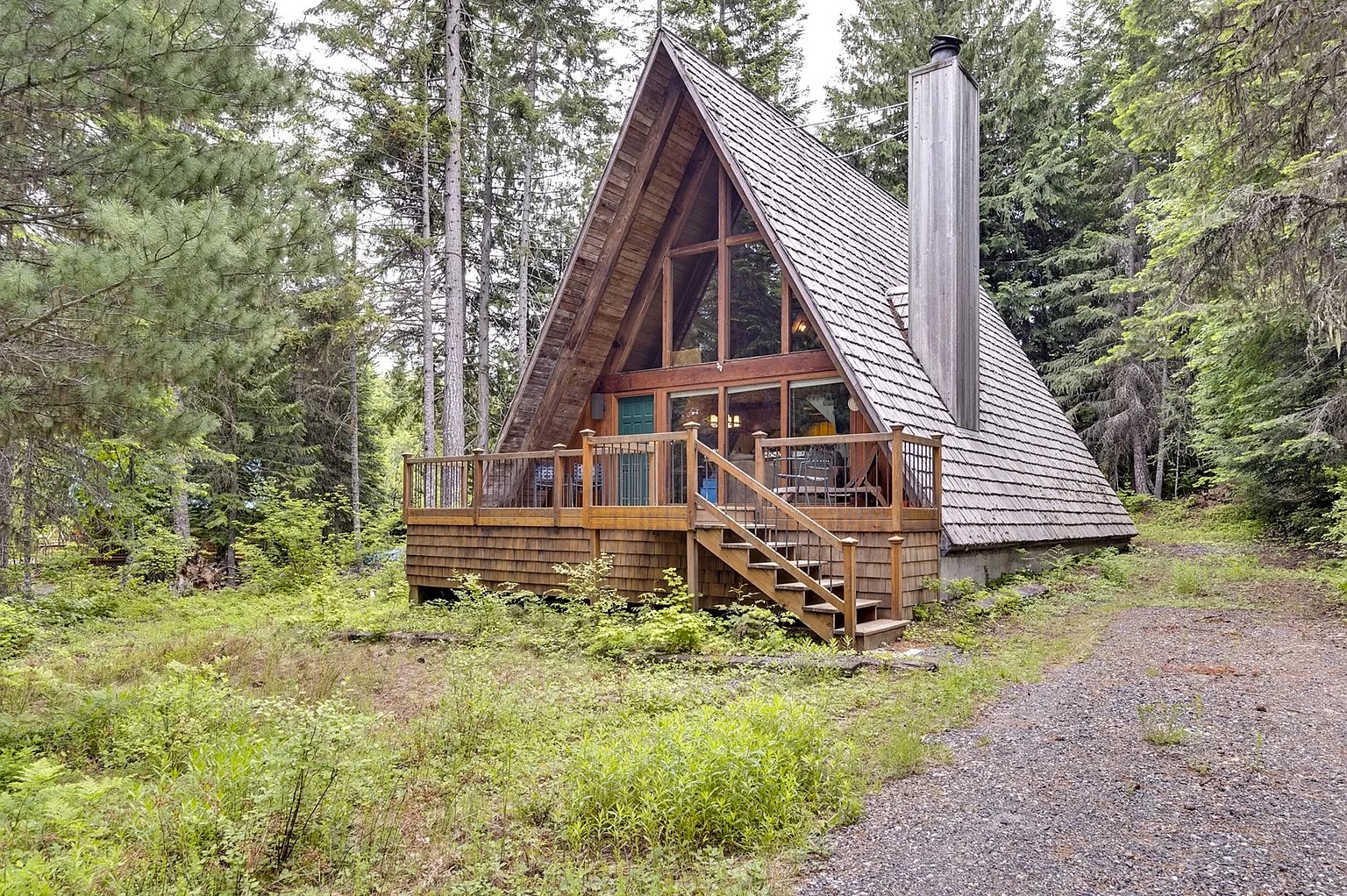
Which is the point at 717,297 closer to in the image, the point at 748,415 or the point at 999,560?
the point at 748,415

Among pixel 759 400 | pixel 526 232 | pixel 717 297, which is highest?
pixel 526 232

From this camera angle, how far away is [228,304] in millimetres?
5633

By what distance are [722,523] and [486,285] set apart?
11.9m

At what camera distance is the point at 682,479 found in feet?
30.0

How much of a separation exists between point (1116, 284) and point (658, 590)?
9916mm

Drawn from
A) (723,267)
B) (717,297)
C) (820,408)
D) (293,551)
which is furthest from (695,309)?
(293,551)

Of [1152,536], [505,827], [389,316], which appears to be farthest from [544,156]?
[505,827]

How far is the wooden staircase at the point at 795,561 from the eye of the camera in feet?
21.5

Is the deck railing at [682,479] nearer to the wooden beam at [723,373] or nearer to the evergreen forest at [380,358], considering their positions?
the wooden beam at [723,373]

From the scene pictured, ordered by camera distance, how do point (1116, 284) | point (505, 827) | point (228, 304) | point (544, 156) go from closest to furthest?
point (505, 827) < point (228, 304) < point (1116, 284) < point (544, 156)

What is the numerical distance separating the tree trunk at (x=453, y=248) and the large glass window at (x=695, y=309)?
15.3 ft

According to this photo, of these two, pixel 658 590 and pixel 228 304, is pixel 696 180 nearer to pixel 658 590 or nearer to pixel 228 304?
pixel 658 590

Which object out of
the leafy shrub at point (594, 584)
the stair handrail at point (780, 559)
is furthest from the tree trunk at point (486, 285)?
the stair handrail at point (780, 559)

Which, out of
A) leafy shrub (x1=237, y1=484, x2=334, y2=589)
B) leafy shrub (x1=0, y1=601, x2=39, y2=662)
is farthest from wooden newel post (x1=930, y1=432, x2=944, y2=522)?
leafy shrub (x1=237, y1=484, x2=334, y2=589)
